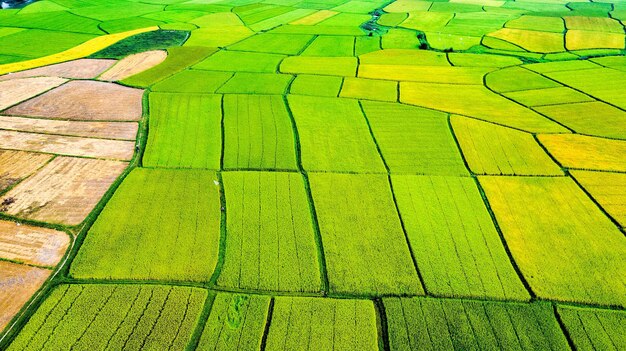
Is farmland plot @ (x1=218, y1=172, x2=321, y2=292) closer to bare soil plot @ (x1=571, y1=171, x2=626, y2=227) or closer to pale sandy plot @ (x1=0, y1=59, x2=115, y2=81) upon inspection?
bare soil plot @ (x1=571, y1=171, x2=626, y2=227)

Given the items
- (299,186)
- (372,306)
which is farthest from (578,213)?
(299,186)

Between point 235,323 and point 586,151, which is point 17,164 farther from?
point 586,151

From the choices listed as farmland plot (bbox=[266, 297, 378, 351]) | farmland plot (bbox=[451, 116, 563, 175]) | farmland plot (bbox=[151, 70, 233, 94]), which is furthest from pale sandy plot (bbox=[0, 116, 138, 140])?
farmland plot (bbox=[451, 116, 563, 175])

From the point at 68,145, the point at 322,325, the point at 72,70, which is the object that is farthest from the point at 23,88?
the point at 322,325

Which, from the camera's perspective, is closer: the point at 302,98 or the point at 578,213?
the point at 578,213

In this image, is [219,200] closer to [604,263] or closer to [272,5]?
[604,263]

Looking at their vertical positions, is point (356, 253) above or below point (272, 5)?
below
